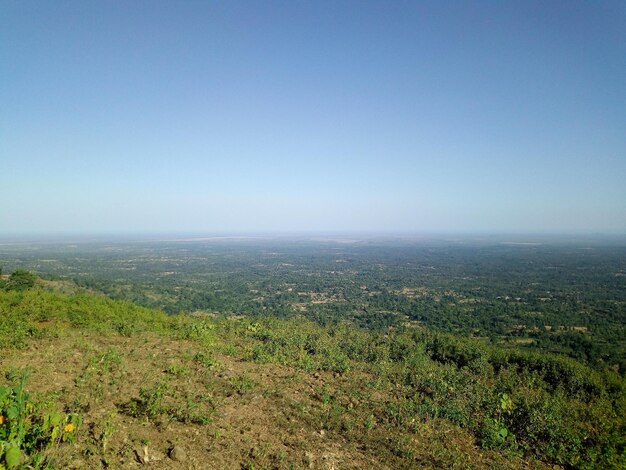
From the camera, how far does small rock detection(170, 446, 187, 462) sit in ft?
12.5

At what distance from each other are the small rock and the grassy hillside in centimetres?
1

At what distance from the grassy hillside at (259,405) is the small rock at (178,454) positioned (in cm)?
1

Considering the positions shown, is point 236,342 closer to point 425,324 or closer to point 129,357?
point 129,357

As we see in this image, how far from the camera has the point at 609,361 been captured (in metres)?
24.3

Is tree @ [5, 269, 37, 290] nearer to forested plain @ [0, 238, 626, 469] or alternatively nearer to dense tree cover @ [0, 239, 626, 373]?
forested plain @ [0, 238, 626, 469]

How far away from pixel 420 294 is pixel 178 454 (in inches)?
2211

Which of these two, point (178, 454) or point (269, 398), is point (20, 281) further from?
point (178, 454)

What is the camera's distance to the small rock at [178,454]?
3.82m

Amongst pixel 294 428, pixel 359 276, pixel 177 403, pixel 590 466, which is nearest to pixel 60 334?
pixel 177 403

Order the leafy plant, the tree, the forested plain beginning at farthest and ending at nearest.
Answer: the tree → the forested plain → the leafy plant

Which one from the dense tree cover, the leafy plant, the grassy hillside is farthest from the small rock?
the dense tree cover

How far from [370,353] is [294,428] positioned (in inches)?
220

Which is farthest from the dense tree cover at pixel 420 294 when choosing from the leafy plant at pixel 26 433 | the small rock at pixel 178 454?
the leafy plant at pixel 26 433

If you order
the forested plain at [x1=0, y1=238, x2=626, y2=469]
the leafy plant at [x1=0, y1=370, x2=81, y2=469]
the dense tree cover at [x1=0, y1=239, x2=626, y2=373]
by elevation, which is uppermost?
the leafy plant at [x1=0, y1=370, x2=81, y2=469]
